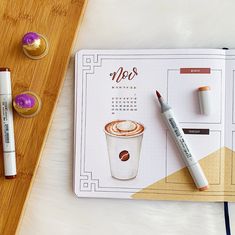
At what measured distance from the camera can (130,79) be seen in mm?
625

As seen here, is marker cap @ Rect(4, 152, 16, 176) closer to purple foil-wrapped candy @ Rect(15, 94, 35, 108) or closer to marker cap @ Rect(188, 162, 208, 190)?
purple foil-wrapped candy @ Rect(15, 94, 35, 108)

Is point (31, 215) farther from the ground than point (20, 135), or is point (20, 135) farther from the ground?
point (20, 135)

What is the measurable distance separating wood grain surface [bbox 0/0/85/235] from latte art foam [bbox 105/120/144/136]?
9 centimetres

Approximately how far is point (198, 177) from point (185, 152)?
0.04 meters

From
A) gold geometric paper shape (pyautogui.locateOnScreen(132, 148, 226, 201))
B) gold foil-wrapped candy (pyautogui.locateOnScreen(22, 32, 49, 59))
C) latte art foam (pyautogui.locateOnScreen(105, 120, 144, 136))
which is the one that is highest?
gold foil-wrapped candy (pyautogui.locateOnScreen(22, 32, 49, 59))

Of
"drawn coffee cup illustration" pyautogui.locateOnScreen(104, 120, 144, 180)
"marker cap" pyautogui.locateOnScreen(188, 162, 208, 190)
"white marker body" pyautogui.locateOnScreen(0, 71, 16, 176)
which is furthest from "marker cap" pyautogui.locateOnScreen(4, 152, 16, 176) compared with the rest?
"marker cap" pyautogui.locateOnScreen(188, 162, 208, 190)

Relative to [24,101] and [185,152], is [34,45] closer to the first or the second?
[24,101]

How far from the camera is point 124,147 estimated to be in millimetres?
620

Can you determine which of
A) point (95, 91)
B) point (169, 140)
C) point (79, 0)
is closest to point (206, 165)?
point (169, 140)

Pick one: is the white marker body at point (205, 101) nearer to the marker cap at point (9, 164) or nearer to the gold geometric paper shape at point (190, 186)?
the gold geometric paper shape at point (190, 186)

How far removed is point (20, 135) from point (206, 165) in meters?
0.26

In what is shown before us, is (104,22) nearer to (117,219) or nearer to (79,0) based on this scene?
(79,0)

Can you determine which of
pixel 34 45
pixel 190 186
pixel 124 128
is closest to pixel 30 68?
pixel 34 45

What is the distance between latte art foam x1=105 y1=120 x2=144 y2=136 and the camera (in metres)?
0.62
